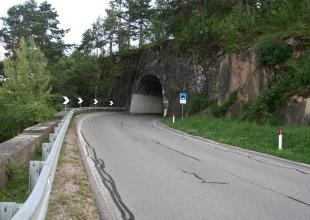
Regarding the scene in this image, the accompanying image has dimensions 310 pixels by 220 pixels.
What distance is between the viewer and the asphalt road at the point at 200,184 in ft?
24.4

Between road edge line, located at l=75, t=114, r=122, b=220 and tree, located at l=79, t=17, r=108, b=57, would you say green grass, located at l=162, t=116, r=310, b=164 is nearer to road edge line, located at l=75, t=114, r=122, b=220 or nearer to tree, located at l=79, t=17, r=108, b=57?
road edge line, located at l=75, t=114, r=122, b=220

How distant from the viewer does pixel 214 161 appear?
540 inches

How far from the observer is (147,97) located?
59281 mm

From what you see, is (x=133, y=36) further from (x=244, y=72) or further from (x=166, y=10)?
(x=244, y=72)

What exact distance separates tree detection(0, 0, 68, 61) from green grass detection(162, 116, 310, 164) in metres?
43.0

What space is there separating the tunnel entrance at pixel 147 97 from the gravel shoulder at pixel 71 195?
4274 cm

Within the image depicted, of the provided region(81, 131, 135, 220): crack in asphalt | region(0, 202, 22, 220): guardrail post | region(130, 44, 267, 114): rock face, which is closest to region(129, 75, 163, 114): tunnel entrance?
region(130, 44, 267, 114): rock face

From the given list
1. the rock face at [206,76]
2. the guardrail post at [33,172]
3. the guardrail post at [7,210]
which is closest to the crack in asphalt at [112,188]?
the guardrail post at [33,172]

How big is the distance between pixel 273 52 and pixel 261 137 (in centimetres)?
732

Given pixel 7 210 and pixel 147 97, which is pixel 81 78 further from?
pixel 7 210

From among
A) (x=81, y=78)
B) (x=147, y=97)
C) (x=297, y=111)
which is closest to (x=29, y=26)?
(x=81, y=78)

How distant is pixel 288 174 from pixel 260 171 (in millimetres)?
749

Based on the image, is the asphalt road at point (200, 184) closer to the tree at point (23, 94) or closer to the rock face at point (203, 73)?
the tree at point (23, 94)

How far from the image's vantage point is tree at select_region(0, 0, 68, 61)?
207 ft
